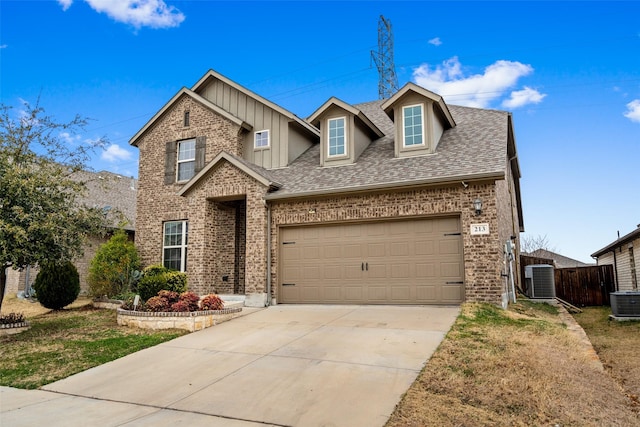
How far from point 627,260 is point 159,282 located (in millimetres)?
17238

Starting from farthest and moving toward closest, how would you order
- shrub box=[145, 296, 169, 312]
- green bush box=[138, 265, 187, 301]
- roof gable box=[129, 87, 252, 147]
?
roof gable box=[129, 87, 252, 147]
green bush box=[138, 265, 187, 301]
shrub box=[145, 296, 169, 312]

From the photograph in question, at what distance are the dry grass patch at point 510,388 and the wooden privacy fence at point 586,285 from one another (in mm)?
12417

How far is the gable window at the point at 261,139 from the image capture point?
598 inches

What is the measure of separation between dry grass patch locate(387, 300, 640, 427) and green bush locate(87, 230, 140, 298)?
446 inches

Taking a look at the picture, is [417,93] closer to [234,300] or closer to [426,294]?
[426,294]

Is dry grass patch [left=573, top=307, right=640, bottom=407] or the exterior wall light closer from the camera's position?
dry grass patch [left=573, top=307, right=640, bottom=407]

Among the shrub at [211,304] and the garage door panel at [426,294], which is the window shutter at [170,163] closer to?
the shrub at [211,304]

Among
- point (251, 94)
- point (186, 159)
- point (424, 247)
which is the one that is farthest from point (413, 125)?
point (186, 159)

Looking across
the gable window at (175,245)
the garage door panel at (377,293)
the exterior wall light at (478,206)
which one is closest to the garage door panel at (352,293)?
the garage door panel at (377,293)

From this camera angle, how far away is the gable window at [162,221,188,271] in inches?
582

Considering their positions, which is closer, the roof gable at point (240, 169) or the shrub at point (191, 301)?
the shrub at point (191, 301)

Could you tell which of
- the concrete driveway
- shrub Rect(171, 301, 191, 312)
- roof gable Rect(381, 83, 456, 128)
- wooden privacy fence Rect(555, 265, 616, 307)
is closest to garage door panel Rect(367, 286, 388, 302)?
the concrete driveway

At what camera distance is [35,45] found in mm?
16422

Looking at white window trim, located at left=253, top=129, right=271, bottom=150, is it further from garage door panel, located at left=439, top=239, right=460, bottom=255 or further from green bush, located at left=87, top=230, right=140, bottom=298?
garage door panel, located at left=439, top=239, right=460, bottom=255
